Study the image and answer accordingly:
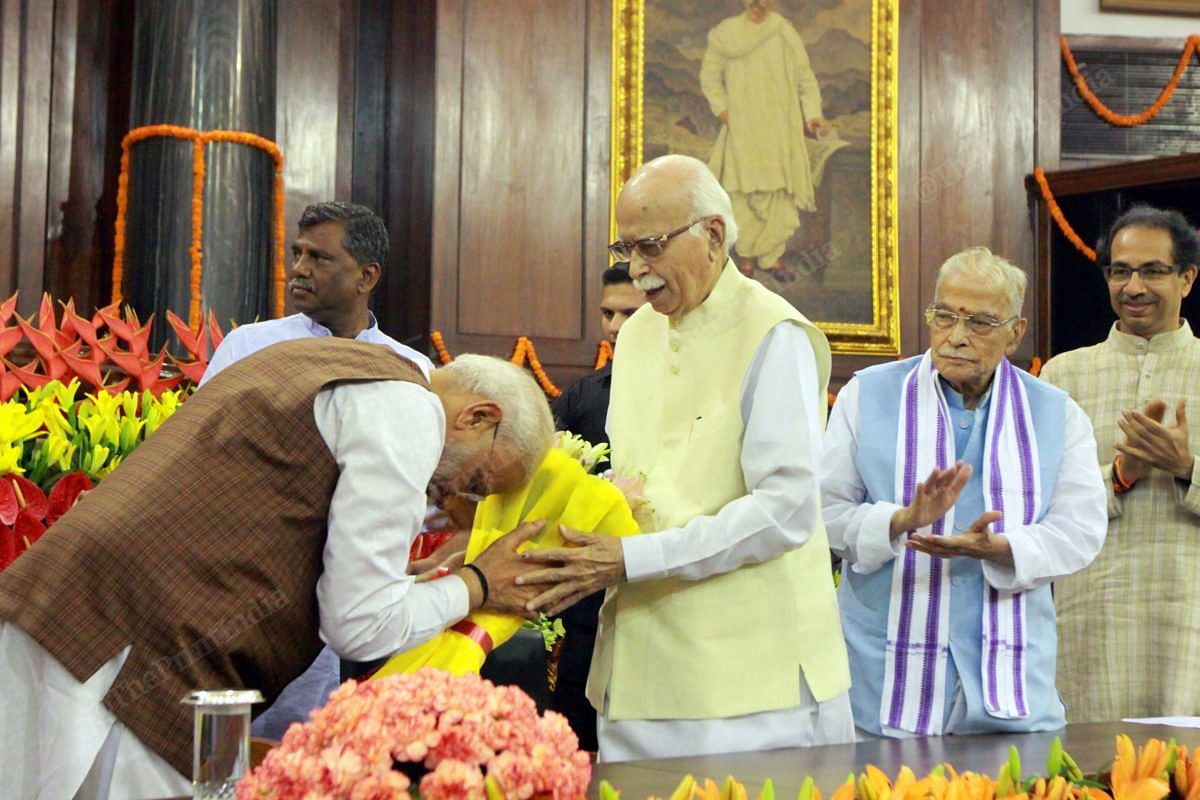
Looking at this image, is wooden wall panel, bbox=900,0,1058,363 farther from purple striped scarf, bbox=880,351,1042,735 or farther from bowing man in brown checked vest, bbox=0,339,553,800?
bowing man in brown checked vest, bbox=0,339,553,800

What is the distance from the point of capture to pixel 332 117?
705 cm

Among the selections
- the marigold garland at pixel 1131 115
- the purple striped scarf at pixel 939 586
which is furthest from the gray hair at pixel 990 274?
the marigold garland at pixel 1131 115

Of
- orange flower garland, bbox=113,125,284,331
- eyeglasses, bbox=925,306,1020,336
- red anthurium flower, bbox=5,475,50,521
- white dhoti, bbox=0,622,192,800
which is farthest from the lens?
orange flower garland, bbox=113,125,284,331

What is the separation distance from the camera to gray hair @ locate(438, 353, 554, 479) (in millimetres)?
2404

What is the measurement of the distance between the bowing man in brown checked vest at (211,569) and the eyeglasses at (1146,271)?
2313 mm

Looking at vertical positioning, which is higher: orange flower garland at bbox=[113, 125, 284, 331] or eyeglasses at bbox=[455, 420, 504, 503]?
orange flower garland at bbox=[113, 125, 284, 331]

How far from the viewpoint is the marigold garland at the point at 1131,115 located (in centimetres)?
784

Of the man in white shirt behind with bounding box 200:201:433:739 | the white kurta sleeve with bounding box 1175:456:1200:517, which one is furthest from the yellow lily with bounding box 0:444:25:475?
the white kurta sleeve with bounding box 1175:456:1200:517

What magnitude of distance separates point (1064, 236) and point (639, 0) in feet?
8.13

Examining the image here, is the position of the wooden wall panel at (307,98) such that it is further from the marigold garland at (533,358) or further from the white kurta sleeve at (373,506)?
the white kurta sleeve at (373,506)

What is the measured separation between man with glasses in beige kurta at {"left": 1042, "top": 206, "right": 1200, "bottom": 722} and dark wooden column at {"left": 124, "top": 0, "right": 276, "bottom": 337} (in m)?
3.17

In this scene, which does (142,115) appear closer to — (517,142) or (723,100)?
(517,142)

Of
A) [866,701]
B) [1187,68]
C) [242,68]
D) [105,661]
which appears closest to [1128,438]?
[866,701]

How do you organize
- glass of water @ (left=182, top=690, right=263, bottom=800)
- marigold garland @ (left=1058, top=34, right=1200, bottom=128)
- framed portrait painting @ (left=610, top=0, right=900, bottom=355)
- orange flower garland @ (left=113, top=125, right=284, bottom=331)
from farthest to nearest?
1. marigold garland @ (left=1058, top=34, right=1200, bottom=128)
2. framed portrait painting @ (left=610, top=0, right=900, bottom=355)
3. orange flower garland @ (left=113, top=125, right=284, bottom=331)
4. glass of water @ (left=182, top=690, right=263, bottom=800)
